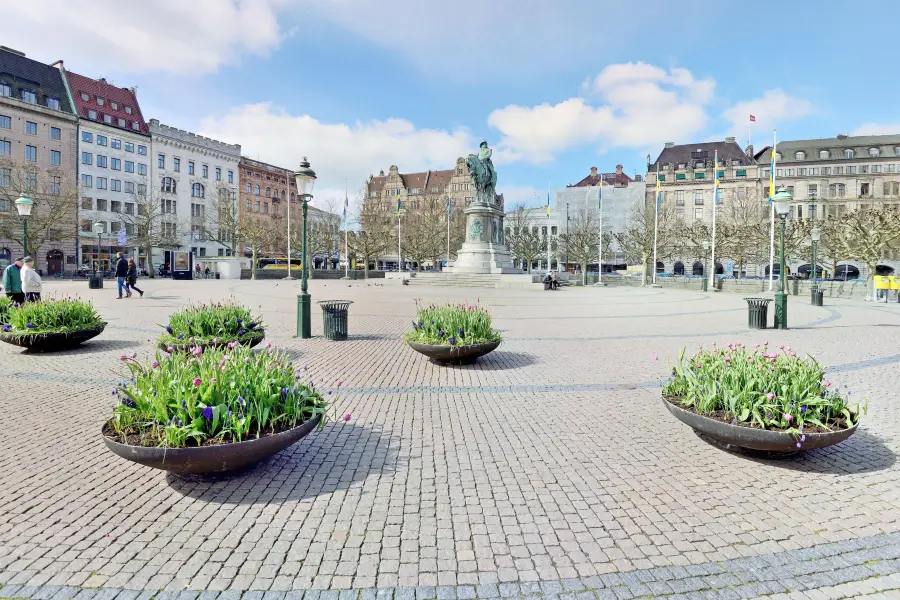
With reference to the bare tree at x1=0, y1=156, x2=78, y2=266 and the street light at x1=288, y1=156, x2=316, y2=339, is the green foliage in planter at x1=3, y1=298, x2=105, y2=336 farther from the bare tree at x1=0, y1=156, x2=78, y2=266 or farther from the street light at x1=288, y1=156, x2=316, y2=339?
the bare tree at x1=0, y1=156, x2=78, y2=266

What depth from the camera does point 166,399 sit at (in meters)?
4.11

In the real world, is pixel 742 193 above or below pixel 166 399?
above

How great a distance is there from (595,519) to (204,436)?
3.04 meters

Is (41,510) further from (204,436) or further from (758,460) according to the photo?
(758,460)

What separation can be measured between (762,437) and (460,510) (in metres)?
2.75

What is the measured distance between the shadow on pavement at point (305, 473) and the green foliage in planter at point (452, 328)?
3567 millimetres

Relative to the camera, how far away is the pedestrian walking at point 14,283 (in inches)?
476

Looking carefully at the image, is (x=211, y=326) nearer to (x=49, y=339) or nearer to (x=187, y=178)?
(x=49, y=339)

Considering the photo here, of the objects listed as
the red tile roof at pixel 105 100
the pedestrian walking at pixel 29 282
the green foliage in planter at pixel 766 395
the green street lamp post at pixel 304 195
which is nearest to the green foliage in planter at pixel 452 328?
the green street lamp post at pixel 304 195

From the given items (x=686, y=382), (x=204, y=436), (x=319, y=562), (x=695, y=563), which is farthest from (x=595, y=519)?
(x=204, y=436)

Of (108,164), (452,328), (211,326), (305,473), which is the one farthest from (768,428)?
(108,164)

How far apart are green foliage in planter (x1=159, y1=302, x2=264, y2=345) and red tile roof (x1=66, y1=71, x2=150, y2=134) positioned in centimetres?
6712

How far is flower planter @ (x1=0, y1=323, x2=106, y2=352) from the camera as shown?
30.7 ft

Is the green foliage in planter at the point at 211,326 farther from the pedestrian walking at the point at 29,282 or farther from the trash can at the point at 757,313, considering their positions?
the trash can at the point at 757,313
